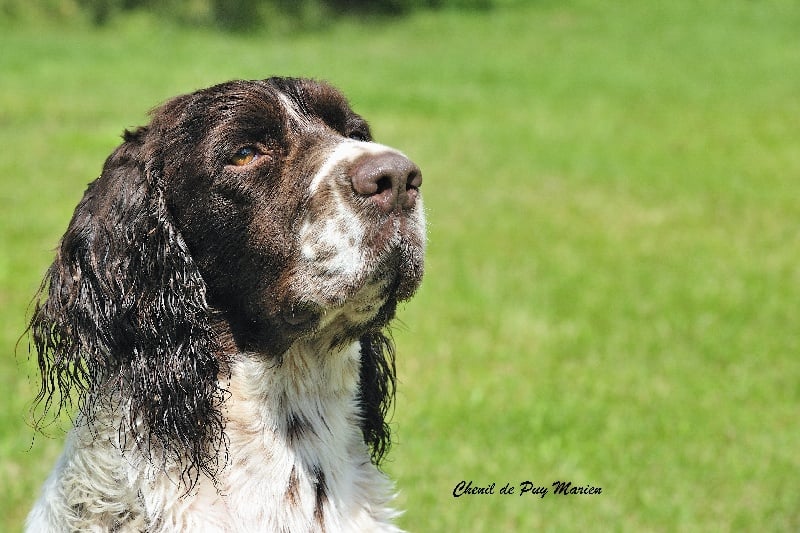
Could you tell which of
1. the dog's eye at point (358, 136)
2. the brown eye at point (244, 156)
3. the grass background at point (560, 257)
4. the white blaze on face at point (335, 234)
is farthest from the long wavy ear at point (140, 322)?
the grass background at point (560, 257)

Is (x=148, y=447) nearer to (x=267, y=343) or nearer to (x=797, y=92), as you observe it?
(x=267, y=343)

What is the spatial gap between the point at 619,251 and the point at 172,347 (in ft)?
24.5

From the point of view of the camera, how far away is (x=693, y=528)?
5031 millimetres

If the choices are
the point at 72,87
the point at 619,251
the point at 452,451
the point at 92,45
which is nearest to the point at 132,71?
the point at 72,87

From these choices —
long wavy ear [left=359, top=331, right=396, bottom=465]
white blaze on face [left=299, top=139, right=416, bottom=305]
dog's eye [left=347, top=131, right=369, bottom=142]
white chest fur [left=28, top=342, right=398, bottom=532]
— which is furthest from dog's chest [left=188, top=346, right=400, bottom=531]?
dog's eye [left=347, top=131, right=369, bottom=142]

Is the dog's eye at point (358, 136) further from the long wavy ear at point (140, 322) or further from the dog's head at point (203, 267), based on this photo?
the long wavy ear at point (140, 322)

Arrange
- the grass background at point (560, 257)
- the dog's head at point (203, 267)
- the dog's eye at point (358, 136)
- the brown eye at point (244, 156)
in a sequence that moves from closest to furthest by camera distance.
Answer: the dog's head at point (203, 267)
the brown eye at point (244, 156)
the dog's eye at point (358, 136)
the grass background at point (560, 257)

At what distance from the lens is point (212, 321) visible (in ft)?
10.7

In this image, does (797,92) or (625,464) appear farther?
(797,92)

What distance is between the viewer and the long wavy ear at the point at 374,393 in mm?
3623

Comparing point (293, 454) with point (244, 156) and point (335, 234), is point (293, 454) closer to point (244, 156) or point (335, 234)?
point (335, 234)

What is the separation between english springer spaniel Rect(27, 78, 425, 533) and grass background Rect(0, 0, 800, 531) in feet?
3.00

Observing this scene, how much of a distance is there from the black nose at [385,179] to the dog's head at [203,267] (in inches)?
1.8

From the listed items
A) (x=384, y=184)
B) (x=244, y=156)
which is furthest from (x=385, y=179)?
(x=244, y=156)
